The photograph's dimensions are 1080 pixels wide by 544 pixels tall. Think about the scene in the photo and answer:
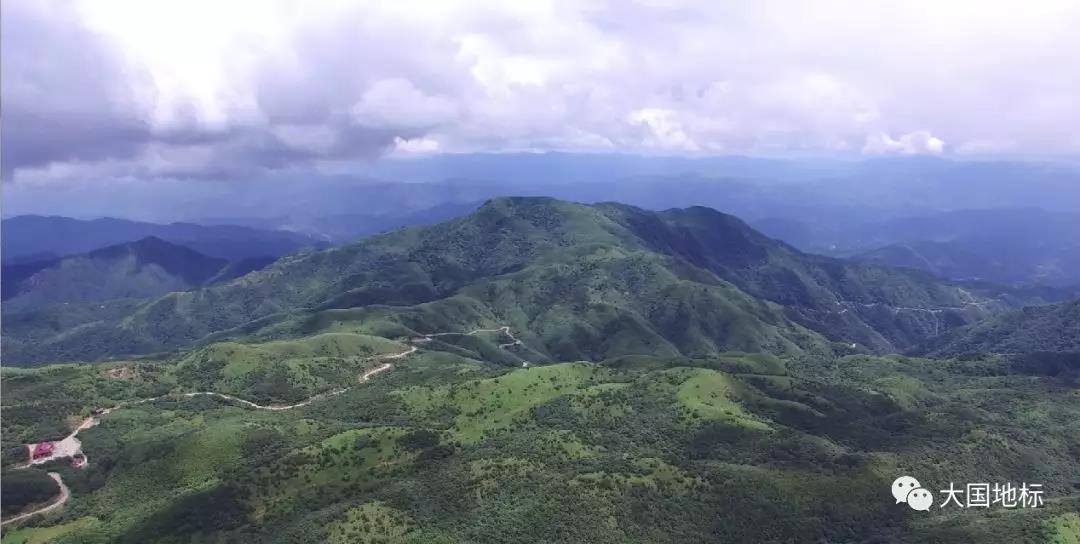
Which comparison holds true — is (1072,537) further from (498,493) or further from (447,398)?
(447,398)

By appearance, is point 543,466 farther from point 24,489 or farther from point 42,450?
point 42,450

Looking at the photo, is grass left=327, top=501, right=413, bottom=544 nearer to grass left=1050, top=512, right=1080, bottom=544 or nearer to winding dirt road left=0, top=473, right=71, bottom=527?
winding dirt road left=0, top=473, right=71, bottom=527

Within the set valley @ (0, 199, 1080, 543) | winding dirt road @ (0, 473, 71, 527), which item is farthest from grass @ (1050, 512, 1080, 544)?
winding dirt road @ (0, 473, 71, 527)

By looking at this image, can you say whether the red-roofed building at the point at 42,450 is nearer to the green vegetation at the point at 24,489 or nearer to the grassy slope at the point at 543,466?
the grassy slope at the point at 543,466

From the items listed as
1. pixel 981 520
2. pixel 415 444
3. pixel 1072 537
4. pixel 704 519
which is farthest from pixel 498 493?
pixel 1072 537

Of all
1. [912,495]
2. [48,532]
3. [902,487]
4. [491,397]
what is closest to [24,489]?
[48,532]

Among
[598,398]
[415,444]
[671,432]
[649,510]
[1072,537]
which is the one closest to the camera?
[1072,537]
